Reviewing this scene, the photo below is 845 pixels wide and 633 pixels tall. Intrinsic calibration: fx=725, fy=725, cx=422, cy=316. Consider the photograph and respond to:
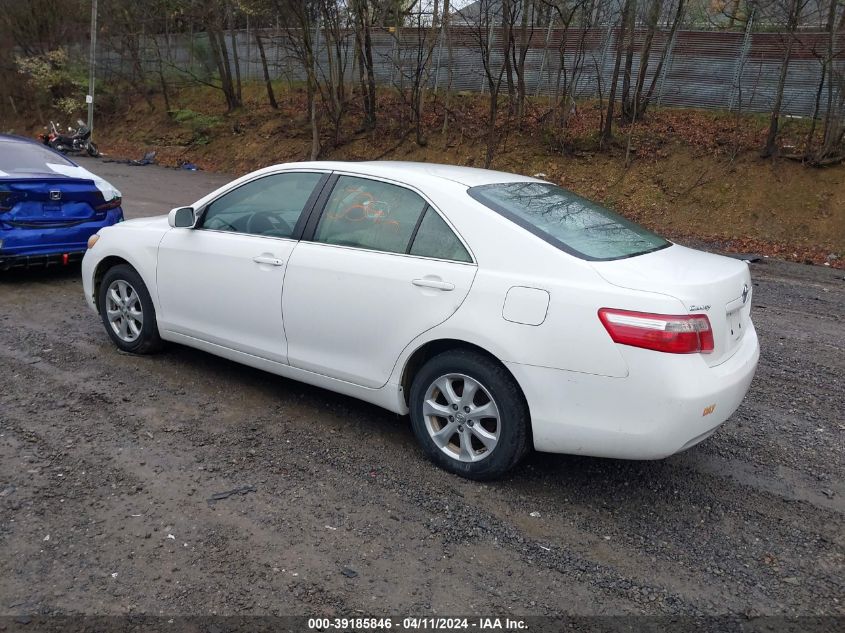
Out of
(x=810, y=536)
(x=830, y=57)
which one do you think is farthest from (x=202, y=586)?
(x=830, y=57)

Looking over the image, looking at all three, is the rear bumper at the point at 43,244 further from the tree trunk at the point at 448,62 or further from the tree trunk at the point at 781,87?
the tree trunk at the point at 448,62

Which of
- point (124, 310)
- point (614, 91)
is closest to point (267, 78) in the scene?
point (614, 91)

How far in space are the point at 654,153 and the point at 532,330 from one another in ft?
47.1

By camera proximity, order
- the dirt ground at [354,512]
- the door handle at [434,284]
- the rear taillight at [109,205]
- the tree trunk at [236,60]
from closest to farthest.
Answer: the dirt ground at [354,512] < the door handle at [434,284] < the rear taillight at [109,205] < the tree trunk at [236,60]

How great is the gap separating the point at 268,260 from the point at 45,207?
4.32 metres

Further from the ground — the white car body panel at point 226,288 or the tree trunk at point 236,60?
the tree trunk at point 236,60

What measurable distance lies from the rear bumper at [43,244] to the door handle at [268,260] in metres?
4.08

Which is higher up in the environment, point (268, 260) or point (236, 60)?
point (236, 60)

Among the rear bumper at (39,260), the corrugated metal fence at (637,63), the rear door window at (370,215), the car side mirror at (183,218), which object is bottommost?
the rear bumper at (39,260)

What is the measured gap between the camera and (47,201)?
7664 mm

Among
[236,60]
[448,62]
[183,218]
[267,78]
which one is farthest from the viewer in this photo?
[236,60]

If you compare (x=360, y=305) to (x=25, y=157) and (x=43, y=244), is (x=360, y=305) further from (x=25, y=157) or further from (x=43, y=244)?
(x=25, y=157)

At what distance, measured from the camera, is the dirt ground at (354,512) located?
3.02 meters

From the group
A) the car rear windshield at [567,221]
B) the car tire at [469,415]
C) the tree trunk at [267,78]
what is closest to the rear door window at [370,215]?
the car rear windshield at [567,221]
